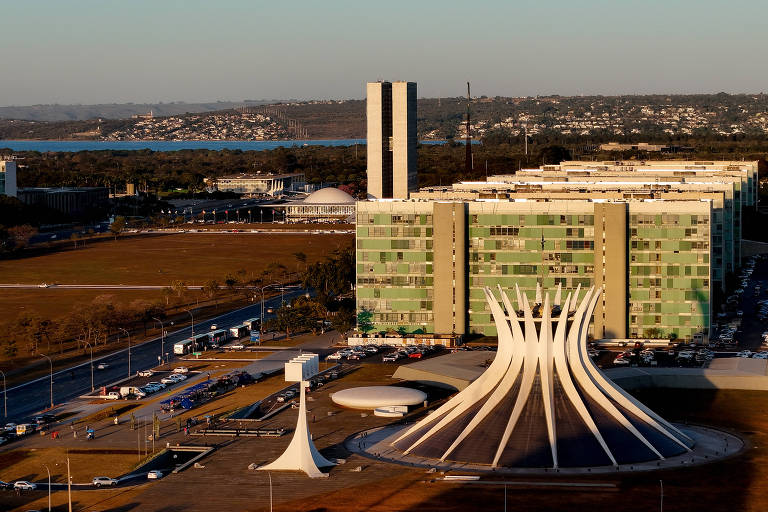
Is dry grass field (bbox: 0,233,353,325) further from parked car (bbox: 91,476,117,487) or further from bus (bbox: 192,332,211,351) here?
parked car (bbox: 91,476,117,487)

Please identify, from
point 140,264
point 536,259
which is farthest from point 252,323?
point 140,264

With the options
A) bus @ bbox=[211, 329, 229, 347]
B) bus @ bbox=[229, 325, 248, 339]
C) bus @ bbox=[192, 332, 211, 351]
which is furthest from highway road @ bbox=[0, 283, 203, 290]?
bus @ bbox=[192, 332, 211, 351]

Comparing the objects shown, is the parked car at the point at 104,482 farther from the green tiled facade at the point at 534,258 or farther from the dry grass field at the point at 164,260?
the dry grass field at the point at 164,260

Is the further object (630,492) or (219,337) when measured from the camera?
(219,337)

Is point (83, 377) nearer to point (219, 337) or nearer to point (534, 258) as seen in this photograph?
point (219, 337)

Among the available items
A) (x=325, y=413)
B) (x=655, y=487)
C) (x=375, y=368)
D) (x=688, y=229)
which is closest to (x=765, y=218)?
(x=688, y=229)

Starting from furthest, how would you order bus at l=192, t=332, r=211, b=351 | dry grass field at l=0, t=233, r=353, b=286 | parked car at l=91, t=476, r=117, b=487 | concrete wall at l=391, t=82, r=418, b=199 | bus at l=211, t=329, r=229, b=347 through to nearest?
concrete wall at l=391, t=82, r=418, b=199
dry grass field at l=0, t=233, r=353, b=286
bus at l=211, t=329, r=229, b=347
bus at l=192, t=332, r=211, b=351
parked car at l=91, t=476, r=117, b=487
